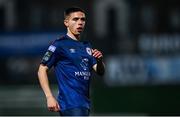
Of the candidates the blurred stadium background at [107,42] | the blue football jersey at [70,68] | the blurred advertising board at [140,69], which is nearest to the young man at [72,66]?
the blue football jersey at [70,68]

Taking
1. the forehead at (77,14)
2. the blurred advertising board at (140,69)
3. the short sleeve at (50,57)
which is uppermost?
the forehead at (77,14)

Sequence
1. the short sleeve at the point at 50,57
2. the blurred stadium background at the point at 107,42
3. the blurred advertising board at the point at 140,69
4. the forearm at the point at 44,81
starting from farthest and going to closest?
the blurred advertising board at the point at 140,69, the blurred stadium background at the point at 107,42, the short sleeve at the point at 50,57, the forearm at the point at 44,81

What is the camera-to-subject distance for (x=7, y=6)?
53.5 ft

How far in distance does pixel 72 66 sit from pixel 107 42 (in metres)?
9.68

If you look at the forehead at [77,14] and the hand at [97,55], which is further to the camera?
the forehead at [77,14]

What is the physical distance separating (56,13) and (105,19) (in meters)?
1.05

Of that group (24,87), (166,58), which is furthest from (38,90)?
(166,58)

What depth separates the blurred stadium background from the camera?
50.3 feet

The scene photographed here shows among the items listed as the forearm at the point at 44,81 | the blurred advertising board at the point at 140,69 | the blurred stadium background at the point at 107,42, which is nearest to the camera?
the forearm at the point at 44,81

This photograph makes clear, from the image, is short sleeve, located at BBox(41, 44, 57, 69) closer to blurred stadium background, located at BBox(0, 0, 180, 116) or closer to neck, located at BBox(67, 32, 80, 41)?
neck, located at BBox(67, 32, 80, 41)

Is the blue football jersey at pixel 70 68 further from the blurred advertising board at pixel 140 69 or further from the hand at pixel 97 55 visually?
the blurred advertising board at pixel 140 69

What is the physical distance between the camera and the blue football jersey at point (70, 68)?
611 centimetres

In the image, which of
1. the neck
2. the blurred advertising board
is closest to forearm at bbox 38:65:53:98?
the neck

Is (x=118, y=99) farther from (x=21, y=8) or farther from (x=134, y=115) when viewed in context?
(x=21, y=8)
